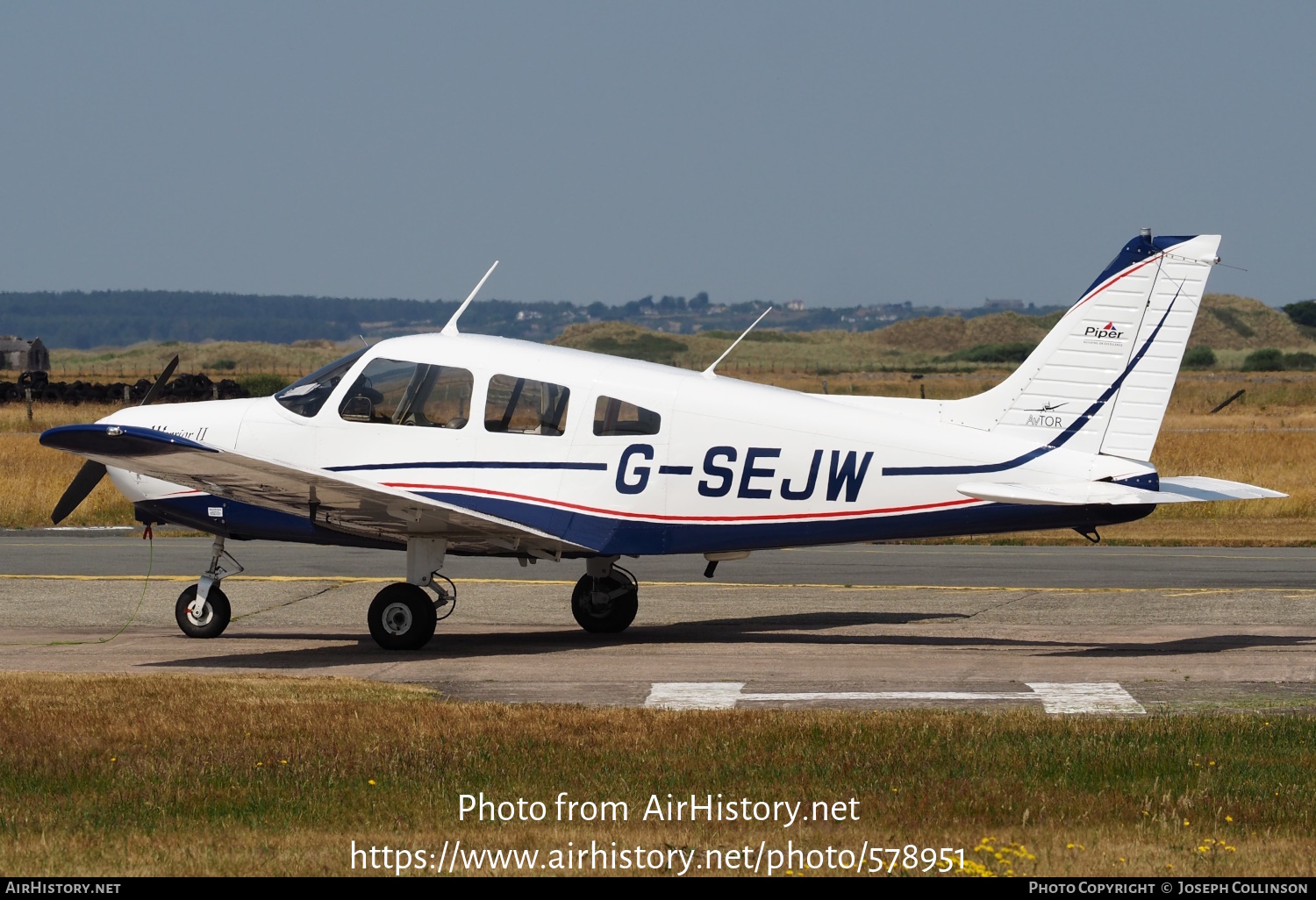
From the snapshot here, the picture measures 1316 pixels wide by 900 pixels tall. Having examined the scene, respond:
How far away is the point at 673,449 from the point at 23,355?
399ft

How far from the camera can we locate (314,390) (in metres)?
13.9

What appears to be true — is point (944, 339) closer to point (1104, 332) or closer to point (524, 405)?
point (1104, 332)

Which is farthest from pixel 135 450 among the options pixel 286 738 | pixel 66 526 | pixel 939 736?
pixel 66 526

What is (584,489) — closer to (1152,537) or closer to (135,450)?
(135,450)

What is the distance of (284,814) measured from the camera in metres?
7.55

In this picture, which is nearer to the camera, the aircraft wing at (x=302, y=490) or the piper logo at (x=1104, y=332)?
the aircraft wing at (x=302, y=490)

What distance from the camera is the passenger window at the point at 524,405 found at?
44.2 feet

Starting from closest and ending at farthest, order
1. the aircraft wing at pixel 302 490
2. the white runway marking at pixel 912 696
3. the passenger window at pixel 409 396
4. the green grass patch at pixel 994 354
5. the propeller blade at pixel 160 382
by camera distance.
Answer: the white runway marking at pixel 912 696, the aircraft wing at pixel 302 490, the passenger window at pixel 409 396, the propeller blade at pixel 160 382, the green grass patch at pixel 994 354

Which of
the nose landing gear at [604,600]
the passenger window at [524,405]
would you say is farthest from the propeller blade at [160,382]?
the nose landing gear at [604,600]

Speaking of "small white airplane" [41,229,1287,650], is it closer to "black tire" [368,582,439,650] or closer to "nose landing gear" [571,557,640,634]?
"black tire" [368,582,439,650]

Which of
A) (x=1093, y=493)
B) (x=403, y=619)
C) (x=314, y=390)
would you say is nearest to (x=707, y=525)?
(x=403, y=619)

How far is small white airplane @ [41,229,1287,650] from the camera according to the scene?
512 inches

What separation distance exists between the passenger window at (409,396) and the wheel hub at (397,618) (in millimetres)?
1619

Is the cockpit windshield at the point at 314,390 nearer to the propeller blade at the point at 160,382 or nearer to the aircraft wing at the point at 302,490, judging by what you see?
the aircraft wing at the point at 302,490
